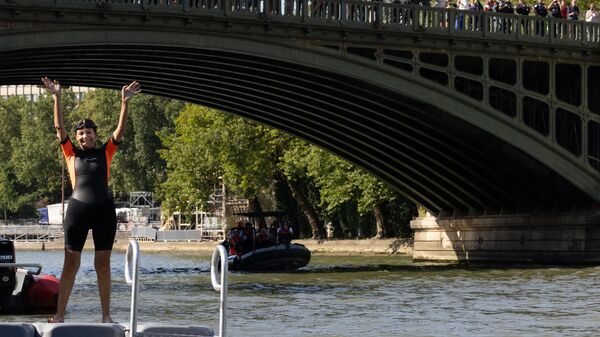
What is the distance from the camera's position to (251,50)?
1580 inches

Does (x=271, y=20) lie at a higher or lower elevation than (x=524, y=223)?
higher

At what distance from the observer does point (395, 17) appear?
145 feet

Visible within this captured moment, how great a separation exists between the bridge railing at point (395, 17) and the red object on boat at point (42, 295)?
10871 mm

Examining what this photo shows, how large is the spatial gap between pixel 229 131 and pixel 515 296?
4982 cm

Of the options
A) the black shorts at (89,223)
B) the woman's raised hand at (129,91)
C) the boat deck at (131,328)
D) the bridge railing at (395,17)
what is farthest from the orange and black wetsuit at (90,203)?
the bridge railing at (395,17)

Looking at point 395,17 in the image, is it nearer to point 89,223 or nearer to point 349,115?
point 349,115

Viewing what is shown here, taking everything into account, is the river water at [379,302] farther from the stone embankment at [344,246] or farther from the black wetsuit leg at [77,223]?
the stone embankment at [344,246]

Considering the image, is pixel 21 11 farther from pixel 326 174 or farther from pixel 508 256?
pixel 326 174

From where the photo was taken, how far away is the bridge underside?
1634 inches

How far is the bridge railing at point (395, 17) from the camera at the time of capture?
3941cm

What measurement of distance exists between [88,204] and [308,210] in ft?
221

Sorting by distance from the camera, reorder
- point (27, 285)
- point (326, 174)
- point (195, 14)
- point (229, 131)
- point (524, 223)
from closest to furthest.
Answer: point (27, 285), point (195, 14), point (524, 223), point (326, 174), point (229, 131)

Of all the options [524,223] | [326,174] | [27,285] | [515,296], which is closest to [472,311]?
[515,296]

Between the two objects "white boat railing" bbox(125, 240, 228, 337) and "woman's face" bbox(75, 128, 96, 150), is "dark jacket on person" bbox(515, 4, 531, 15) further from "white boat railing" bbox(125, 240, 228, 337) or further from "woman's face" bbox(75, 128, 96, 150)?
"white boat railing" bbox(125, 240, 228, 337)
